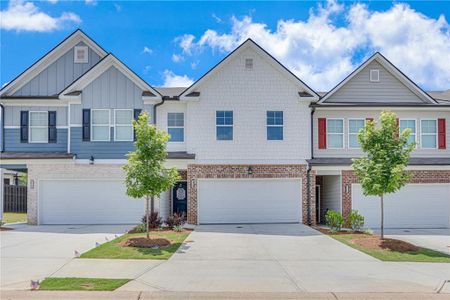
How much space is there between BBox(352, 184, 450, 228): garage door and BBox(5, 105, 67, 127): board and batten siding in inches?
581

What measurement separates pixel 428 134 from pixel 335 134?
479cm

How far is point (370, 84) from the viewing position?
874 inches

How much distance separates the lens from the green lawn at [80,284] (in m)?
8.80

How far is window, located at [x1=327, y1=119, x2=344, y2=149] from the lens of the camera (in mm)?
21641

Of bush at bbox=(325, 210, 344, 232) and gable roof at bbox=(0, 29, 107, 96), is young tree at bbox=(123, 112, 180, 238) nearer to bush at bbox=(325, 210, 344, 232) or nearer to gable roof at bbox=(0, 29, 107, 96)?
bush at bbox=(325, 210, 344, 232)

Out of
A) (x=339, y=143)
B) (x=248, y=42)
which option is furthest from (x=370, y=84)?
(x=248, y=42)

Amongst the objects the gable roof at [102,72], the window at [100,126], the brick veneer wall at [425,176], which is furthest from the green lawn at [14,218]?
the brick veneer wall at [425,176]

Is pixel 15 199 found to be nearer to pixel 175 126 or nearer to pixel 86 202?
pixel 86 202

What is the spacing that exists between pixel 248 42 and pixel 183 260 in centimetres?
1222

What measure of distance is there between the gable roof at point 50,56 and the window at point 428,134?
16.9 meters

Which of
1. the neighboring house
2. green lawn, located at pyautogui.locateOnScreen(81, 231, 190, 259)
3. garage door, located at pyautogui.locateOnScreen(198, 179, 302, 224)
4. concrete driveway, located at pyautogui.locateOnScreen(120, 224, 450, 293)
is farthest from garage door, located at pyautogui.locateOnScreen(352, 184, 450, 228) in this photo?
A: green lawn, located at pyautogui.locateOnScreen(81, 231, 190, 259)

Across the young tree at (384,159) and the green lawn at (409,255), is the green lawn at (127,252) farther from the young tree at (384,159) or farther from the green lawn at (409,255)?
the young tree at (384,159)

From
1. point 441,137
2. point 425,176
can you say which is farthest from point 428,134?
point 425,176

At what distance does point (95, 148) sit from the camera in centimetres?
2073
